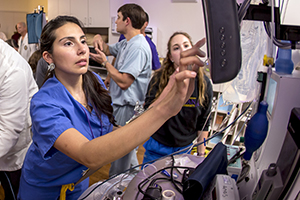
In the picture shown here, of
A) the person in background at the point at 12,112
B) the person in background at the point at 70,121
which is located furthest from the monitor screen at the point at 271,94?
the person in background at the point at 12,112

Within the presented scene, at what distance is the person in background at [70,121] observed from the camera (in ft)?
2.12

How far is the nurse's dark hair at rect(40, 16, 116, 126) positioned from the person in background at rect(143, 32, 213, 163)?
352 millimetres

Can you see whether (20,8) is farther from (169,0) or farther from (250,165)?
(250,165)

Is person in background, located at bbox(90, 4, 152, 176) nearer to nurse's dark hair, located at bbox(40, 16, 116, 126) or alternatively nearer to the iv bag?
nurse's dark hair, located at bbox(40, 16, 116, 126)

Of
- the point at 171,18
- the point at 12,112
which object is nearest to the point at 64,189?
the point at 12,112

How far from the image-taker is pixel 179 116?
1494 mm

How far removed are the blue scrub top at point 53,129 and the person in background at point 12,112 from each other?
0.19 meters

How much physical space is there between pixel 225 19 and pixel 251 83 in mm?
433

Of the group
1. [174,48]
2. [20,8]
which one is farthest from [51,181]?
[20,8]

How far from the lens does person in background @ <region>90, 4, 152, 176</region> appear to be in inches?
72.0

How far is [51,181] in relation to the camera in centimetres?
103

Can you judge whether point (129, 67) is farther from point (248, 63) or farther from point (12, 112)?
point (248, 63)

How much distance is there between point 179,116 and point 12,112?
915 mm

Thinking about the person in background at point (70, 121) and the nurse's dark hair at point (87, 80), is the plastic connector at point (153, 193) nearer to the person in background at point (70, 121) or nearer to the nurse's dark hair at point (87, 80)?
the person in background at point (70, 121)
